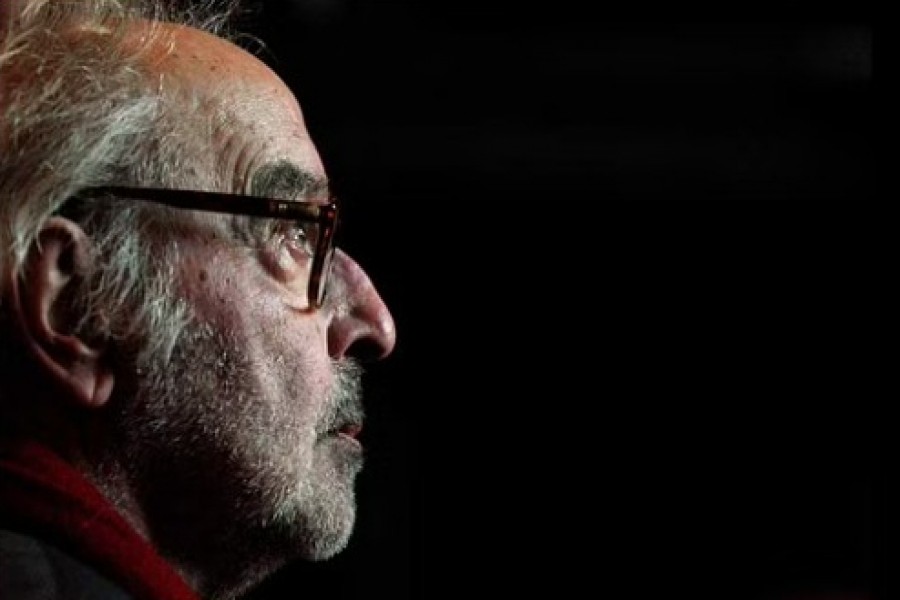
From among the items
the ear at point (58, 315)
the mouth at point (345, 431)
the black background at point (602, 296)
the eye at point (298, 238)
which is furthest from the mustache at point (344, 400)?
the black background at point (602, 296)

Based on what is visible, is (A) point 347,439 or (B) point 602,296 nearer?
(A) point 347,439

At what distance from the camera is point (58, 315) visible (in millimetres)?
1538

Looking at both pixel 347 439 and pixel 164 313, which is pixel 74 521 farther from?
pixel 347 439

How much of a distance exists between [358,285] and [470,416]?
51.7 inches

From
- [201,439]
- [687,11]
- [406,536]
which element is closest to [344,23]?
[687,11]

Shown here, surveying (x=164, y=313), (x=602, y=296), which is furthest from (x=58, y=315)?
(x=602, y=296)

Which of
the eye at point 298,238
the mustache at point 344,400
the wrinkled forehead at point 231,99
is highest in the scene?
the wrinkled forehead at point 231,99

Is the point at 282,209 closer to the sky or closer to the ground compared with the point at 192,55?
closer to the ground

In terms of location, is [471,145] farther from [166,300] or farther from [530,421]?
[166,300]

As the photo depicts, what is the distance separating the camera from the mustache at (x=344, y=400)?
5.44 feet

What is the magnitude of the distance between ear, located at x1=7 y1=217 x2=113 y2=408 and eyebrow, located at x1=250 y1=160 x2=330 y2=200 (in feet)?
0.59

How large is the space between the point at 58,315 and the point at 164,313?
95mm

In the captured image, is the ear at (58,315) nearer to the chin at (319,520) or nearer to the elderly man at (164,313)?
the elderly man at (164,313)

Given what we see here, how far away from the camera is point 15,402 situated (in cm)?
153
